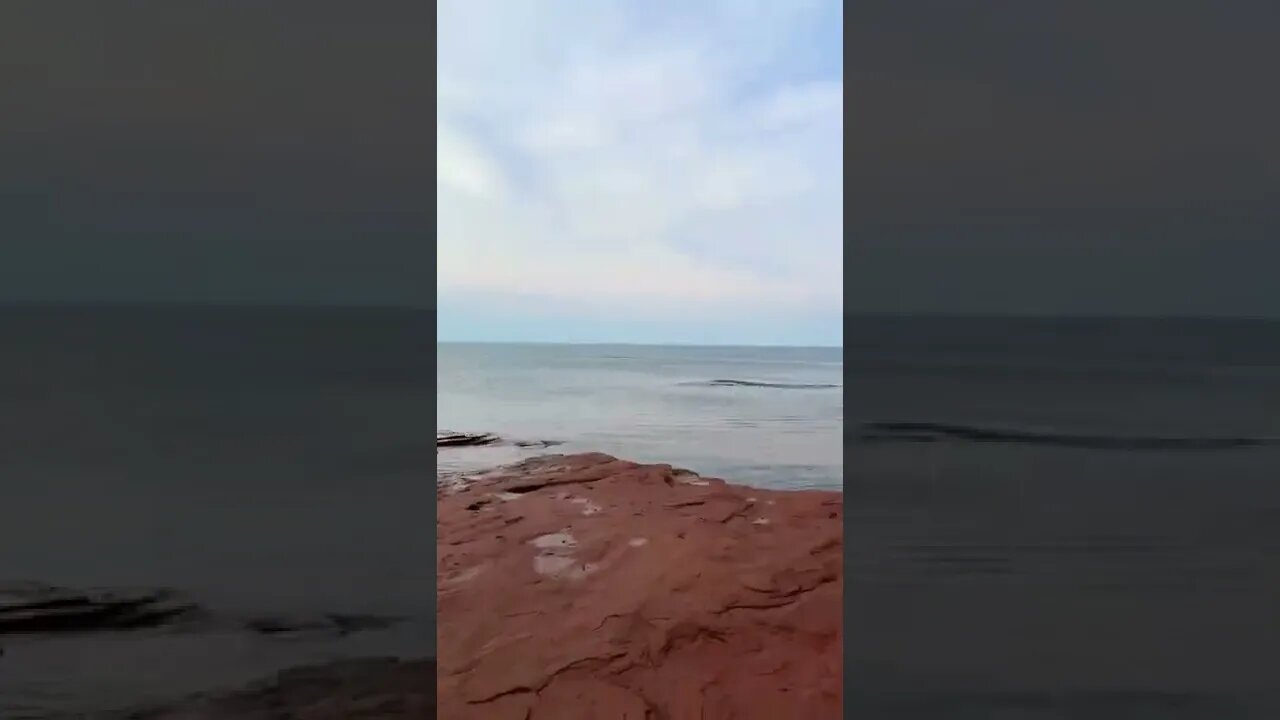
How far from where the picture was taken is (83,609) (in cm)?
137

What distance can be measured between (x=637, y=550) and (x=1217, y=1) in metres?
1.60

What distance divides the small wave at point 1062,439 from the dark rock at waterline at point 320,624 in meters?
1.00

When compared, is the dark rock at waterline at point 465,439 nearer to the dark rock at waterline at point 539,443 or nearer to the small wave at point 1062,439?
the dark rock at waterline at point 539,443

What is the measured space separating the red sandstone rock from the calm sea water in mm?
577

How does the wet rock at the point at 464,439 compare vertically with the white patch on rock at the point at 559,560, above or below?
above

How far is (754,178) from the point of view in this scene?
8.97 ft

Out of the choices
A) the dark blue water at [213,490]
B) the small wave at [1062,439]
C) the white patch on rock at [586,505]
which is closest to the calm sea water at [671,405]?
the white patch on rock at [586,505]

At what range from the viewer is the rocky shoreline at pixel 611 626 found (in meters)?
1.27

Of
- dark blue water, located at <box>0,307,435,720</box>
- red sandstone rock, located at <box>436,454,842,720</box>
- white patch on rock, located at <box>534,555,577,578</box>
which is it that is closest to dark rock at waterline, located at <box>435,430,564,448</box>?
red sandstone rock, located at <box>436,454,842,720</box>

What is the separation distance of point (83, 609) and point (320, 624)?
0.42 m

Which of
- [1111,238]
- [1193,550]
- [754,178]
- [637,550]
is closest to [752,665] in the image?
[637,550]

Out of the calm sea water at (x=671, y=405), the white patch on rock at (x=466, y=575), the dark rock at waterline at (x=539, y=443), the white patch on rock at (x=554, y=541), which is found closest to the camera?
the white patch on rock at (x=466, y=575)

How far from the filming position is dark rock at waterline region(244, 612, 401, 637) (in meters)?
1.36

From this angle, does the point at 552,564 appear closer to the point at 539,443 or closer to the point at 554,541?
the point at 554,541
